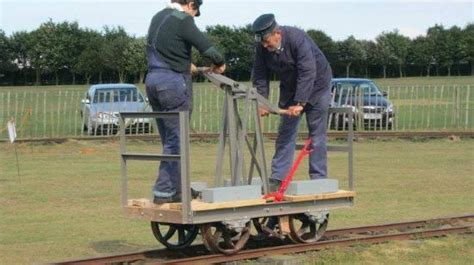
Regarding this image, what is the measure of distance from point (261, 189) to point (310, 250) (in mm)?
865

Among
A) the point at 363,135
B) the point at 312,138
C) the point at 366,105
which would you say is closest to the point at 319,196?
the point at 312,138

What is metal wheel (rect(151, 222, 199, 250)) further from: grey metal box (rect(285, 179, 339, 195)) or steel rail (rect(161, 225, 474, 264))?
grey metal box (rect(285, 179, 339, 195))

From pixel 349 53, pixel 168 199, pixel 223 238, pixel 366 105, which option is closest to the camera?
pixel 168 199

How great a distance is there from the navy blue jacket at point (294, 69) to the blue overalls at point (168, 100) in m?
1.13

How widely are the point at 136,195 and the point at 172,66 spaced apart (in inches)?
266

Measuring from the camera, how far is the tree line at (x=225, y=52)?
89.8m

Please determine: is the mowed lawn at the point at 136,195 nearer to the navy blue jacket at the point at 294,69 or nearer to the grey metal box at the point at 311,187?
the grey metal box at the point at 311,187

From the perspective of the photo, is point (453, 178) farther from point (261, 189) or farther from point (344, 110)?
point (261, 189)

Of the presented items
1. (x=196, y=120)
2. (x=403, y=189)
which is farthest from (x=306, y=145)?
(x=196, y=120)

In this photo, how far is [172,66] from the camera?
26.4 ft

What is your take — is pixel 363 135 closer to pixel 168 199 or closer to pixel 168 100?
pixel 168 199

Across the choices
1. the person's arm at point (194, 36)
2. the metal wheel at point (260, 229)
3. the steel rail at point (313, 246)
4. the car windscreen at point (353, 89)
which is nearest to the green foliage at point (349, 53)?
the car windscreen at point (353, 89)

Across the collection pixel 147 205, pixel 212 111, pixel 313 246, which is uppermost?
pixel 212 111

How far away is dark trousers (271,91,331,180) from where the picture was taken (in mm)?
9164
